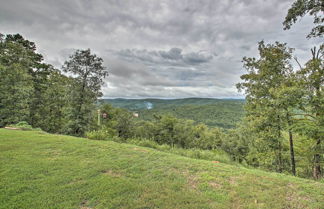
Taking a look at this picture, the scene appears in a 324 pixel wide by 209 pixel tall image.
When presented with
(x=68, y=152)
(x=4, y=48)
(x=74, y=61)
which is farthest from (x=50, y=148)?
(x=4, y=48)

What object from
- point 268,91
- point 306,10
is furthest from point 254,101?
point 306,10

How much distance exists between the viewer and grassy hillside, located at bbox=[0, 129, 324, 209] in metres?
2.86

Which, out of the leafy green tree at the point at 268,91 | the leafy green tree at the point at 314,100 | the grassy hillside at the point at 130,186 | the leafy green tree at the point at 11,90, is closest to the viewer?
the grassy hillside at the point at 130,186

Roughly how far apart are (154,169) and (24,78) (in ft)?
52.4

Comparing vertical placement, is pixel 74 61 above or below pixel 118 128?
above

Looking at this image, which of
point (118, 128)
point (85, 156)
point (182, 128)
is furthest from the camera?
point (182, 128)

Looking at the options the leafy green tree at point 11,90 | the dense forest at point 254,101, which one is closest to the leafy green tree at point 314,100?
the dense forest at point 254,101

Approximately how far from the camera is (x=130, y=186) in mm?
3469

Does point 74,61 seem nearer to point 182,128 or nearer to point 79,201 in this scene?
point 79,201

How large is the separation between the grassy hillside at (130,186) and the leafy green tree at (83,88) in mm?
8369

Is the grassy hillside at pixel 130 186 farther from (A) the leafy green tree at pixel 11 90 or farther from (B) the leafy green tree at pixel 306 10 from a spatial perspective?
(A) the leafy green tree at pixel 11 90

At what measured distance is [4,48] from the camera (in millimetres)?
14414

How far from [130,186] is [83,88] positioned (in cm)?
1231

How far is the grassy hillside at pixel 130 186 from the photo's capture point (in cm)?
286
